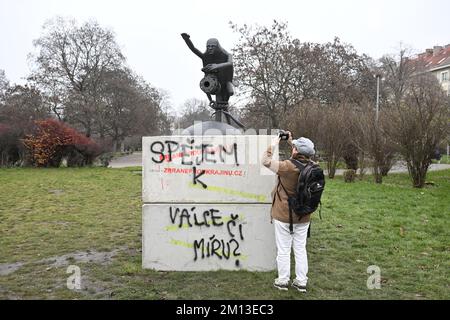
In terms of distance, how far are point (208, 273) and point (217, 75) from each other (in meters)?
2.93

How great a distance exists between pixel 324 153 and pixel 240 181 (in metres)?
14.6

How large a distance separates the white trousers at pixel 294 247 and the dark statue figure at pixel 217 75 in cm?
241

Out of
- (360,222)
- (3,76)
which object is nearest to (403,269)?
(360,222)

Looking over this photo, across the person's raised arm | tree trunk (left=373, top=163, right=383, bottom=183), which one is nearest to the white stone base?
the person's raised arm

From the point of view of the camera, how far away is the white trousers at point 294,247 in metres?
4.33

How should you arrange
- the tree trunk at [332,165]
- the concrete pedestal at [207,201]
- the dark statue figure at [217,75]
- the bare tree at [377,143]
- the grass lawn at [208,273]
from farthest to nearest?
the tree trunk at [332,165]
the bare tree at [377,143]
the dark statue figure at [217,75]
the concrete pedestal at [207,201]
the grass lawn at [208,273]

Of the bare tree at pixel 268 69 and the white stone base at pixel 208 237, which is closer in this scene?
the white stone base at pixel 208 237

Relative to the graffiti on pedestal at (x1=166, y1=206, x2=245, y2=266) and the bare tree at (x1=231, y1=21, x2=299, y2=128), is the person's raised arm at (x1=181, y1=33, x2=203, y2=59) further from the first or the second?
the bare tree at (x1=231, y1=21, x2=299, y2=128)

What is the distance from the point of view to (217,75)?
599 cm

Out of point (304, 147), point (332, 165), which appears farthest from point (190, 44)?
point (332, 165)

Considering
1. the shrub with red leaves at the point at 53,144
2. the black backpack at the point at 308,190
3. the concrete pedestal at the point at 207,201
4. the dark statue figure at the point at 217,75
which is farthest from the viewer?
the shrub with red leaves at the point at 53,144

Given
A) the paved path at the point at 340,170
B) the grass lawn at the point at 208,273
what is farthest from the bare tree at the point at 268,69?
the grass lawn at the point at 208,273

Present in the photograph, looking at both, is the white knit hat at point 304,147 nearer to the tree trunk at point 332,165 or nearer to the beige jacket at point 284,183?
the beige jacket at point 284,183

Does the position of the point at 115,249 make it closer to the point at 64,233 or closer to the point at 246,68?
the point at 64,233
